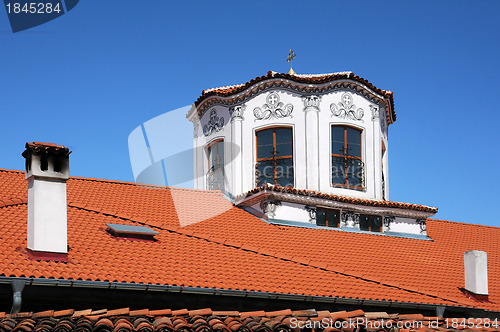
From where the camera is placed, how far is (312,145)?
19.7 metres

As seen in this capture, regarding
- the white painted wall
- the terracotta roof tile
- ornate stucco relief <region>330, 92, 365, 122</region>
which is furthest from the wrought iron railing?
the white painted wall

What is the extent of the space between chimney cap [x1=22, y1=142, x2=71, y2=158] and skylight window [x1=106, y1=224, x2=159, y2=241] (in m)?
2.21

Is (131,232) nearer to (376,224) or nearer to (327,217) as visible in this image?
(327,217)

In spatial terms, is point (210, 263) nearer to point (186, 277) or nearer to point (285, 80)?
point (186, 277)

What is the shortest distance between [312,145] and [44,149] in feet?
32.2

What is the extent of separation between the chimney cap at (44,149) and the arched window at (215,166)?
909 centimetres

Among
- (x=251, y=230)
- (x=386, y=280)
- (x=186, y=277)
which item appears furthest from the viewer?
(x=251, y=230)

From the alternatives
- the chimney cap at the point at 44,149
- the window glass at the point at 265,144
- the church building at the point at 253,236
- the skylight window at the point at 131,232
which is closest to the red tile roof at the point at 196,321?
the church building at the point at 253,236

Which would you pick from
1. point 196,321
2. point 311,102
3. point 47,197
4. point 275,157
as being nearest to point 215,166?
point 275,157

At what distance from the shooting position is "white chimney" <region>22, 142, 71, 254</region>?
11.1 metres

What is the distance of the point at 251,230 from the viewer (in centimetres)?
1684

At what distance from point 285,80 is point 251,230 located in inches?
210

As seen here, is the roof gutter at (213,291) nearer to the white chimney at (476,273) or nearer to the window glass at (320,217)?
the white chimney at (476,273)

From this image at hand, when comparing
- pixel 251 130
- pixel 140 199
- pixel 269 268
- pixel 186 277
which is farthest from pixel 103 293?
pixel 251 130
